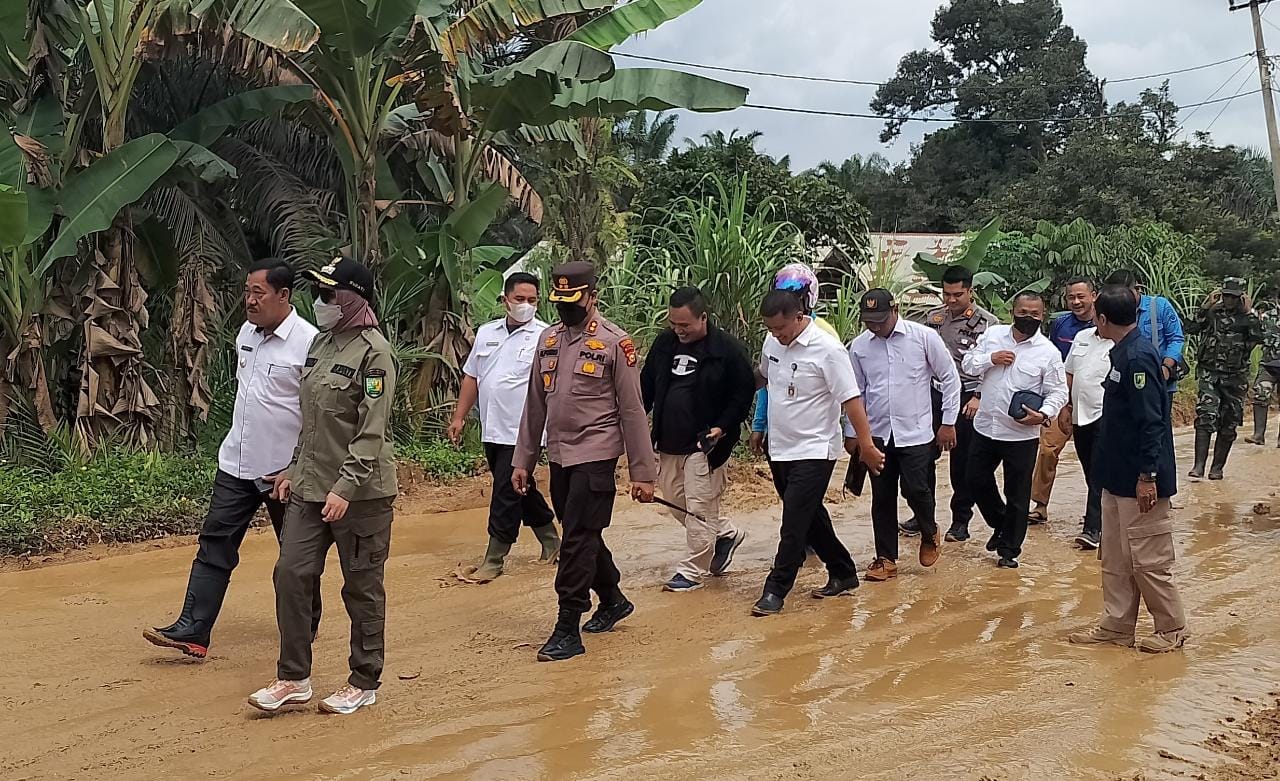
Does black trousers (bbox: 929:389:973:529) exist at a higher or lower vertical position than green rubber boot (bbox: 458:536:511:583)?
higher

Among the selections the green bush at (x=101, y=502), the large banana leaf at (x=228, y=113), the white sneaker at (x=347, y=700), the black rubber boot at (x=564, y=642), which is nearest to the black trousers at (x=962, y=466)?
the black rubber boot at (x=564, y=642)

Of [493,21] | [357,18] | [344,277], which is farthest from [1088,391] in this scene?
[357,18]

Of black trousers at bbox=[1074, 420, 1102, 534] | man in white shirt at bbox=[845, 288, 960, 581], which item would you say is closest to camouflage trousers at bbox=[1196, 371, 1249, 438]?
black trousers at bbox=[1074, 420, 1102, 534]

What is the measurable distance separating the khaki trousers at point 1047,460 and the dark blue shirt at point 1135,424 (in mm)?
2971

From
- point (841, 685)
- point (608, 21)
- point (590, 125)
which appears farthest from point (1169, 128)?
point (841, 685)

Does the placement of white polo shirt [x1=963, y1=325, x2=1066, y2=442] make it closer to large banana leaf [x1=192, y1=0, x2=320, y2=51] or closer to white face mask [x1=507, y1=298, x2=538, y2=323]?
white face mask [x1=507, y1=298, x2=538, y2=323]

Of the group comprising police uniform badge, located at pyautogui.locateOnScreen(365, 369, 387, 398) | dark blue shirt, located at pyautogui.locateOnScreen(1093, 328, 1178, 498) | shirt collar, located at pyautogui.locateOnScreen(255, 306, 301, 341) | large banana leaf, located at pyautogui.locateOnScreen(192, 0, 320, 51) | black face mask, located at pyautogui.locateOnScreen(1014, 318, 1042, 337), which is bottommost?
dark blue shirt, located at pyautogui.locateOnScreen(1093, 328, 1178, 498)

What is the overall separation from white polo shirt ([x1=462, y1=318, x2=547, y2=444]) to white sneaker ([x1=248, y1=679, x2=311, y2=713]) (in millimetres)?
2601

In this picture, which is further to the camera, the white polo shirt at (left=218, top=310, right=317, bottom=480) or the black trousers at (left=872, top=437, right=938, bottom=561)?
the black trousers at (left=872, top=437, right=938, bottom=561)

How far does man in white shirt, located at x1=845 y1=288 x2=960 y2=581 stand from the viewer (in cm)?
725

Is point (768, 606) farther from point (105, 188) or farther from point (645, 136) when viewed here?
point (645, 136)

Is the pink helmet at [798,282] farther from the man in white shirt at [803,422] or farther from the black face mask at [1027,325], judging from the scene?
the black face mask at [1027,325]

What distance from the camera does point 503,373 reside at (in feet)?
24.0

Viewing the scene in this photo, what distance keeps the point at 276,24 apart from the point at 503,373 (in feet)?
11.9
